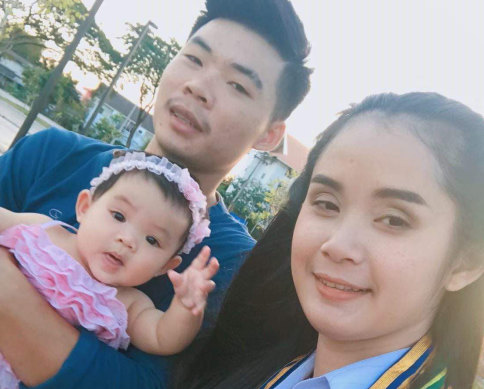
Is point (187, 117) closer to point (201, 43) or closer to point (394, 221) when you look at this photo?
point (201, 43)

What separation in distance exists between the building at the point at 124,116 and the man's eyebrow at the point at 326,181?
1565 inches

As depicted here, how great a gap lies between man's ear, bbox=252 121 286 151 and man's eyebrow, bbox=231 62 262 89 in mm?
362

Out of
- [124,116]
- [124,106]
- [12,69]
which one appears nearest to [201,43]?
[124,116]

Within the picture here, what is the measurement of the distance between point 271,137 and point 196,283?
1.34 metres

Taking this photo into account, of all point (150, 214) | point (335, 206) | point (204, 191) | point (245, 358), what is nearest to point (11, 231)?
point (150, 214)

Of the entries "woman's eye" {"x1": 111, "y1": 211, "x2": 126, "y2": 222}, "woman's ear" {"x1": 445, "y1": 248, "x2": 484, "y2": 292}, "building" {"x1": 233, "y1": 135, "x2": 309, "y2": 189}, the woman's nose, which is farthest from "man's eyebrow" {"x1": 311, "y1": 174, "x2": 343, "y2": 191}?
"building" {"x1": 233, "y1": 135, "x2": 309, "y2": 189}

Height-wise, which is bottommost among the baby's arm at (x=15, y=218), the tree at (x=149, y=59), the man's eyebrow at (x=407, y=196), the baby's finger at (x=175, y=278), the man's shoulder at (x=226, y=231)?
the baby's arm at (x=15, y=218)

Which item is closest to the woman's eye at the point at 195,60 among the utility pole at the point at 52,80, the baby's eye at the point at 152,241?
the baby's eye at the point at 152,241

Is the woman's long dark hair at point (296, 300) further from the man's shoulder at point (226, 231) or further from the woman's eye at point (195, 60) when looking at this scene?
Answer: the woman's eye at point (195, 60)

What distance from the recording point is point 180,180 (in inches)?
87.5

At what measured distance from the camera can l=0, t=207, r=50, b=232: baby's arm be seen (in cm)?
209

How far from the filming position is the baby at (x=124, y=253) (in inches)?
75.3

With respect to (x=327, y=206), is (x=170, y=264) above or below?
below

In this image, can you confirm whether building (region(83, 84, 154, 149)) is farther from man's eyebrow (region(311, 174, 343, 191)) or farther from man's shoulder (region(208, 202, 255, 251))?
man's eyebrow (region(311, 174, 343, 191))
